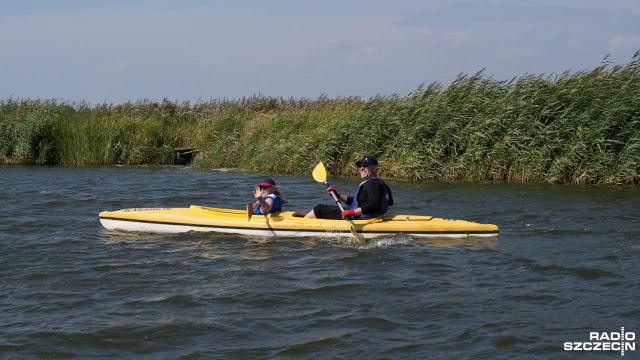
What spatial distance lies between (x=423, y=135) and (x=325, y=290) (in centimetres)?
758

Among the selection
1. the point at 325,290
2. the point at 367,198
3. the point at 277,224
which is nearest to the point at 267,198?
the point at 277,224

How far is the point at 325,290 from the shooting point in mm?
6863

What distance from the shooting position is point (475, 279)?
7191 millimetres

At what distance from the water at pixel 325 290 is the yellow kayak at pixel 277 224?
13cm

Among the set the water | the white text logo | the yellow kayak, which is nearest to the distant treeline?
the water

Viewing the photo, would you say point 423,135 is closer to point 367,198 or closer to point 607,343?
point 367,198

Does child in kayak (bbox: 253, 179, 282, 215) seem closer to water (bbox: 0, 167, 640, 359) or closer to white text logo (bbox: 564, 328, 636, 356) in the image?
water (bbox: 0, 167, 640, 359)

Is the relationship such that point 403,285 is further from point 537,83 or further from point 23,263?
point 537,83

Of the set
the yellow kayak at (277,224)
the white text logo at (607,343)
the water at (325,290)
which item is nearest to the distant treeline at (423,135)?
the water at (325,290)

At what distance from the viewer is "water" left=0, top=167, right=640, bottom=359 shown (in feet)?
18.1

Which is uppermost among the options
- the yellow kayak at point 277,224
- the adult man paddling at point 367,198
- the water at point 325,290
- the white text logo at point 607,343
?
the adult man paddling at point 367,198

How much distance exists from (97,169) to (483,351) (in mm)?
13444

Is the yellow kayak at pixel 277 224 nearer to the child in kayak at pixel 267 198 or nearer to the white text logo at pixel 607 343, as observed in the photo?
the child in kayak at pixel 267 198

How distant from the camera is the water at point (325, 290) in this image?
5.52 m
